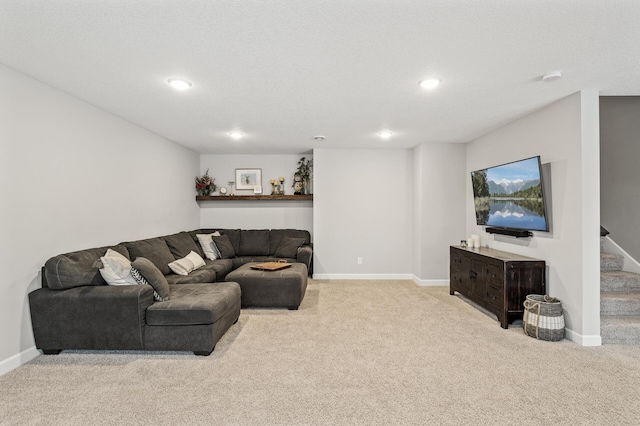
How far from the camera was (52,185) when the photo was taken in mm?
3203

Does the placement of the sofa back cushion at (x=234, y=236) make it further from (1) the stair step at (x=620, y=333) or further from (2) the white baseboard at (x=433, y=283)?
(1) the stair step at (x=620, y=333)

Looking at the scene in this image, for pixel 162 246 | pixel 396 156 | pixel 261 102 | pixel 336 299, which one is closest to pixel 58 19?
pixel 261 102

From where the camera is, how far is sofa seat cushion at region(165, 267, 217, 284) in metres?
4.19

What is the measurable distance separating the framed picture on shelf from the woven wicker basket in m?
5.13

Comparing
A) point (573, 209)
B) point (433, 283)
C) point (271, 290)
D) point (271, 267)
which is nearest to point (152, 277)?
point (271, 290)

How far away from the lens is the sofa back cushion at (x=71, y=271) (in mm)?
3002

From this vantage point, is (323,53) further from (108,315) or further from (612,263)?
(612,263)

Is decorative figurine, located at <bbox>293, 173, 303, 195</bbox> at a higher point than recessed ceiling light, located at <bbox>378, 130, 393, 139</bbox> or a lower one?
lower

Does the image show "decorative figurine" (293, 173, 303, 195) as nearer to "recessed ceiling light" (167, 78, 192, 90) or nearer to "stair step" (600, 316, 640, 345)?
"recessed ceiling light" (167, 78, 192, 90)

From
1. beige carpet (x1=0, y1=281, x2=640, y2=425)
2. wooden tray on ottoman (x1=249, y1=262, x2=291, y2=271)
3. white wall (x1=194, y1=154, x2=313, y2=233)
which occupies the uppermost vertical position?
white wall (x1=194, y1=154, x2=313, y2=233)

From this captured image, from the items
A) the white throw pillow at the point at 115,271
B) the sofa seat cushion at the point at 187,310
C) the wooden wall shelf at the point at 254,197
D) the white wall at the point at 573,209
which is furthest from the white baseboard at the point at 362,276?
the white throw pillow at the point at 115,271

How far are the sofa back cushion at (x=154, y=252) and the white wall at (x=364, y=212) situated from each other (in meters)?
2.66

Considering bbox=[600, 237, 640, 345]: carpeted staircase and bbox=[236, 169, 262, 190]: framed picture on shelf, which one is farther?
bbox=[236, 169, 262, 190]: framed picture on shelf

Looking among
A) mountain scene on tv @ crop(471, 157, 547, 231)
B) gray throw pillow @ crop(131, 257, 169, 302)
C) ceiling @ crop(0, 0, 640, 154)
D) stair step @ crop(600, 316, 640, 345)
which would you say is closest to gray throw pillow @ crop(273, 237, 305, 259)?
ceiling @ crop(0, 0, 640, 154)
